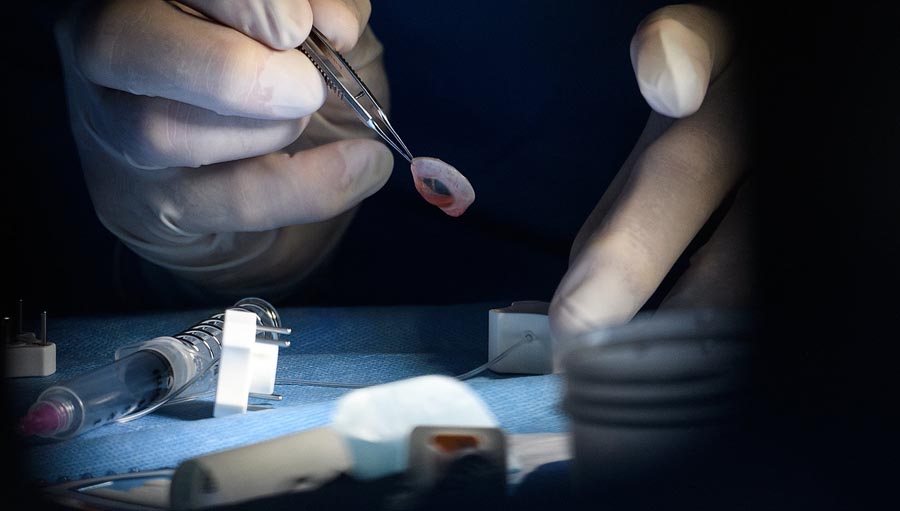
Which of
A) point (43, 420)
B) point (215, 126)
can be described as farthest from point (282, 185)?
point (43, 420)

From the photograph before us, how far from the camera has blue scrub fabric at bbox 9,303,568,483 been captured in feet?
1.92

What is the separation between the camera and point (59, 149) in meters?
1.54

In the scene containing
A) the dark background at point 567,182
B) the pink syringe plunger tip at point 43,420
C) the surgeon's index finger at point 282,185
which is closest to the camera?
the dark background at point 567,182

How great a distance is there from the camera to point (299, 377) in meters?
0.82

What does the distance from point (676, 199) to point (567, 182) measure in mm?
508

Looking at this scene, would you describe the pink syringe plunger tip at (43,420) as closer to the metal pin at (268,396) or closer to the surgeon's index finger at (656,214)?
the metal pin at (268,396)

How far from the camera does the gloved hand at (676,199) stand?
710 millimetres

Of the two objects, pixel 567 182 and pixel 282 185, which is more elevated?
pixel 567 182

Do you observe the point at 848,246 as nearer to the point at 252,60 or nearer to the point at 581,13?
the point at 252,60

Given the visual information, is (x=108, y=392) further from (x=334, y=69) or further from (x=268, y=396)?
(x=334, y=69)

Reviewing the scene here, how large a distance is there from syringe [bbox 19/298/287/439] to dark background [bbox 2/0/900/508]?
0.33 m

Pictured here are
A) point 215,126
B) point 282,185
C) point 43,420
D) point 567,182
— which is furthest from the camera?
point 567,182

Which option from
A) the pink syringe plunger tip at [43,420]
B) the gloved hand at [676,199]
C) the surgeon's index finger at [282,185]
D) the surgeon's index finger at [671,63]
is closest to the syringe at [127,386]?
the pink syringe plunger tip at [43,420]

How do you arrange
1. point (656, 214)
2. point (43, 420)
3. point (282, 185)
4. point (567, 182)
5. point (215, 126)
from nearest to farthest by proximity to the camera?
point (43, 420) < point (656, 214) < point (215, 126) < point (282, 185) < point (567, 182)
